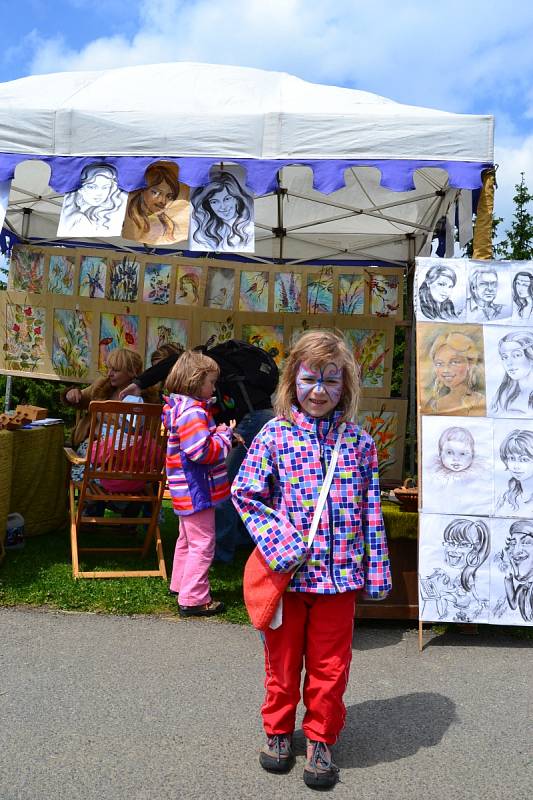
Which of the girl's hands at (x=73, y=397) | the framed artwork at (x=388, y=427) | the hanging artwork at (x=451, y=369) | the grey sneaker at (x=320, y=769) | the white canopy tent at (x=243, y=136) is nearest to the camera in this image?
the grey sneaker at (x=320, y=769)

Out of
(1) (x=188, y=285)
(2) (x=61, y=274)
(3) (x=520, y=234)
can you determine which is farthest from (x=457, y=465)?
(3) (x=520, y=234)

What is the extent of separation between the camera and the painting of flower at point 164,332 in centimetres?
704

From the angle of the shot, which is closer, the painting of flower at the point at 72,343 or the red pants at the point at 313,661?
the red pants at the point at 313,661

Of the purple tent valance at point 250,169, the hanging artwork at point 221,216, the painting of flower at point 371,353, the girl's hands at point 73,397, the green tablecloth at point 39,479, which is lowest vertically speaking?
the green tablecloth at point 39,479

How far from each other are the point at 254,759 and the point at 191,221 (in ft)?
10.3

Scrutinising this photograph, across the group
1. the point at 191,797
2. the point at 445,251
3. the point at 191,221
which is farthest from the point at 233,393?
the point at 191,797

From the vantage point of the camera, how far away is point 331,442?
2.69 metres

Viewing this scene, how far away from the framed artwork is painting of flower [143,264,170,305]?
201 centimetres

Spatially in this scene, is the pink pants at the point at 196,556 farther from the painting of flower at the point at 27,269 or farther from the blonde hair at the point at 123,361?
the painting of flower at the point at 27,269

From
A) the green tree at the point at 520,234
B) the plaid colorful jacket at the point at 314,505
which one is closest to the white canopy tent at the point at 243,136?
the plaid colorful jacket at the point at 314,505

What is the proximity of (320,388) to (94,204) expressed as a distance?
2680mm

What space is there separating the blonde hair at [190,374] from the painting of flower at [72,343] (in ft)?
9.39

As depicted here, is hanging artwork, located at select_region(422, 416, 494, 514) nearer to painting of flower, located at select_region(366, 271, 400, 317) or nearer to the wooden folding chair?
the wooden folding chair

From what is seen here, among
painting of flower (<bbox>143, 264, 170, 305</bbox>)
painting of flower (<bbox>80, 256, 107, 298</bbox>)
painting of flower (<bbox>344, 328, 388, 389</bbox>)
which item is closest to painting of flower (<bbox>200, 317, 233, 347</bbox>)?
painting of flower (<bbox>143, 264, 170, 305</bbox>)
